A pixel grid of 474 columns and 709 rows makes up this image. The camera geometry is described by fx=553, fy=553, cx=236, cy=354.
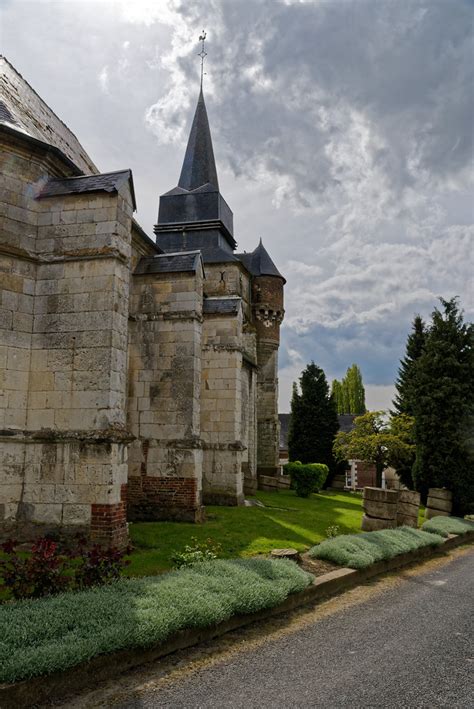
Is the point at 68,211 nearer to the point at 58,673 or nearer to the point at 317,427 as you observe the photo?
the point at 58,673

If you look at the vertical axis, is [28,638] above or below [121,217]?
below

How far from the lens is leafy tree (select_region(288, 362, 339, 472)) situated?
33312 mm

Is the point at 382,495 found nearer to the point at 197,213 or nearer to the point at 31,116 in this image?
the point at 31,116

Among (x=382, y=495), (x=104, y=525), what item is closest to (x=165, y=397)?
(x=104, y=525)

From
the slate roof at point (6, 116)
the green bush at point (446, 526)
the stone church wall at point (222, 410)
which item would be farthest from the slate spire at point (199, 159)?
the green bush at point (446, 526)

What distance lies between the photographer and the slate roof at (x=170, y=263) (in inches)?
491

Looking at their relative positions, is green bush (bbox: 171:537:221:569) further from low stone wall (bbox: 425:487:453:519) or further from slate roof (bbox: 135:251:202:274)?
low stone wall (bbox: 425:487:453:519)

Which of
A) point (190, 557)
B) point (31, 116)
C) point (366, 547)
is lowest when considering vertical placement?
point (366, 547)

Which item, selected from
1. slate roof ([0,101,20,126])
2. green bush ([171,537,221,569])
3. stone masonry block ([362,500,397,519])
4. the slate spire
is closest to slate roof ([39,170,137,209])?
slate roof ([0,101,20,126])

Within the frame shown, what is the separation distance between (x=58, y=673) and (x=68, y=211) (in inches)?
271

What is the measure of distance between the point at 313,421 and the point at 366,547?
79.5ft

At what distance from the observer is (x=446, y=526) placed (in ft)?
46.9

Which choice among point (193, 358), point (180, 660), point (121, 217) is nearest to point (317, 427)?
point (193, 358)

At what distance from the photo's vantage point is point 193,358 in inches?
475
